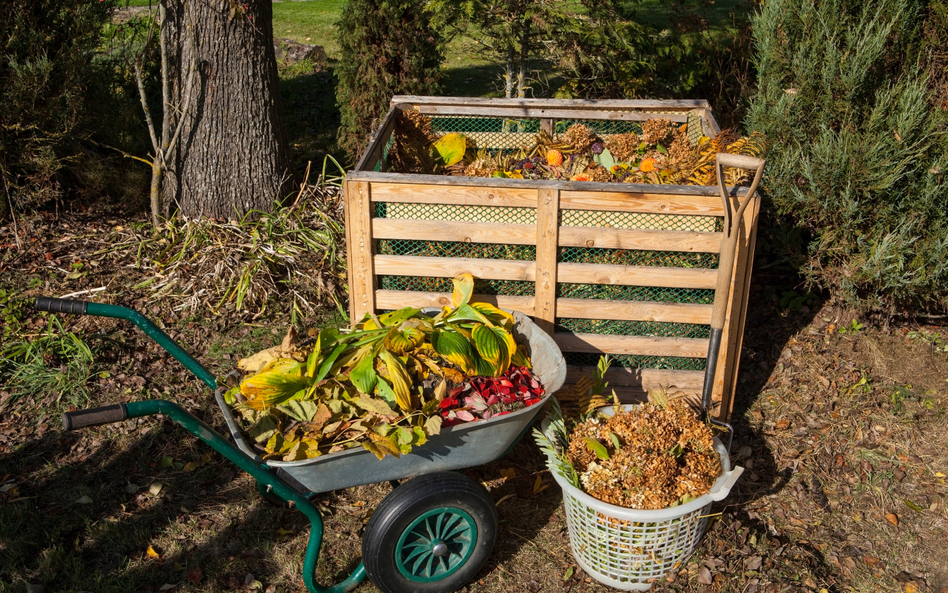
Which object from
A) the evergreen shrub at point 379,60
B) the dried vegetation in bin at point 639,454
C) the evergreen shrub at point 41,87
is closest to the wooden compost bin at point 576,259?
the dried vegetation in bin at point 639,454

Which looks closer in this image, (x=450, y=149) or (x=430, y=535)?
(x=430, y=535)

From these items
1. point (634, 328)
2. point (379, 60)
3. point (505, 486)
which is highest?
point (379, 60)

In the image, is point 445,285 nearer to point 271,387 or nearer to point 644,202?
point 644,202

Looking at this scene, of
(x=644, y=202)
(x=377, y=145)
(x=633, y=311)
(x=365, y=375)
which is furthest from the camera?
(x=377, y=145)

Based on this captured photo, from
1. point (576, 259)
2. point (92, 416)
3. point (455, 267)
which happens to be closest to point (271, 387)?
point (92, 416)

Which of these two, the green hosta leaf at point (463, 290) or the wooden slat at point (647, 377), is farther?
the wooden slat at point (647, 377)

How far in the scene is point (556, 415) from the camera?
320 cm

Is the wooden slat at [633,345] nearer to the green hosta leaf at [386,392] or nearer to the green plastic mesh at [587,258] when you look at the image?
the green plastic mesh at [587,258]

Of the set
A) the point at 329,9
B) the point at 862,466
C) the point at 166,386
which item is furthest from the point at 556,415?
the point at 329,9

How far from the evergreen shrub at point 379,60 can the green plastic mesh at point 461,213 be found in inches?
96.4

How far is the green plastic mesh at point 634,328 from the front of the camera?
3.71 m

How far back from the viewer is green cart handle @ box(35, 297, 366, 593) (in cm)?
210

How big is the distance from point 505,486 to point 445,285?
103 centimetres

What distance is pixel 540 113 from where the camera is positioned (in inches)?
183
